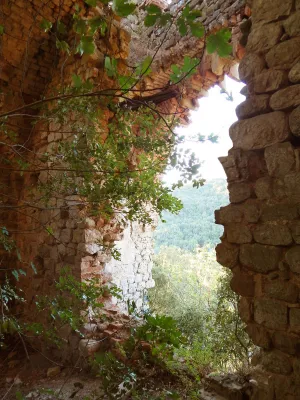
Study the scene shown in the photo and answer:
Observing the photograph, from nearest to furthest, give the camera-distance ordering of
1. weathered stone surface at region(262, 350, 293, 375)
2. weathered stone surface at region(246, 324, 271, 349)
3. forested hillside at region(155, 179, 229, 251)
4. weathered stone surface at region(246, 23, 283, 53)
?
weathered stone surface at region(262, 350, 293, 375) → weathered stone surface at region(246, 324, 271, 349) → weathered stone surface at region(246, 23, 283, 53) → forested hillside at region(155, 179, 229, 251)

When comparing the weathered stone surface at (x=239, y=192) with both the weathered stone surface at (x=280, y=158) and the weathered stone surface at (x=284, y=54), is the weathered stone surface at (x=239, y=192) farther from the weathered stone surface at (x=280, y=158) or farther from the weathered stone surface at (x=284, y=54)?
the weathered stone surface at (x=284, y=54)

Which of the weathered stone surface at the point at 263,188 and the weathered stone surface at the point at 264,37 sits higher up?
the weathered stone surface at the point at 264,37

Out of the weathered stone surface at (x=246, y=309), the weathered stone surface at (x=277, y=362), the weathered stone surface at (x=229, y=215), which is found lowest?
the weathered stone surface at (x=277, y=362)

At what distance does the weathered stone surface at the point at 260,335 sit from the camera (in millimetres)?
1751

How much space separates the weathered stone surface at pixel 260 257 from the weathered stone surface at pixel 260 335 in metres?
0.33

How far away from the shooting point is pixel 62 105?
292 cm

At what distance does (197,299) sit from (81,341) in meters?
3.65

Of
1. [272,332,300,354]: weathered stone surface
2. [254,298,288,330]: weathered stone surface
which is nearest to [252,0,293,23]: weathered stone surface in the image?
[254,298,288,330]: weathered stone surface

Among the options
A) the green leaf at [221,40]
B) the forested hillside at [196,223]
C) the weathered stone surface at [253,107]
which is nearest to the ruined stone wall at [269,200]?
the weathered stone surface at [253,107]

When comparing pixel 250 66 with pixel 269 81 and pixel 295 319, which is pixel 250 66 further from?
pixel 295 319

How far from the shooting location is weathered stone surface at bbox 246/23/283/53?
1.86 meters

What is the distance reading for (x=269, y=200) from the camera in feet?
5.88

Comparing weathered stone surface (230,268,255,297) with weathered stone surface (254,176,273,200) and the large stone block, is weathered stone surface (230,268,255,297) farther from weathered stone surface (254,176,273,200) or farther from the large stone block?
weathered stone surface (254,176,273,200)

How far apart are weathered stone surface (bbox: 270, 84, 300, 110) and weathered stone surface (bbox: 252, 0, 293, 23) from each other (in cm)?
47
